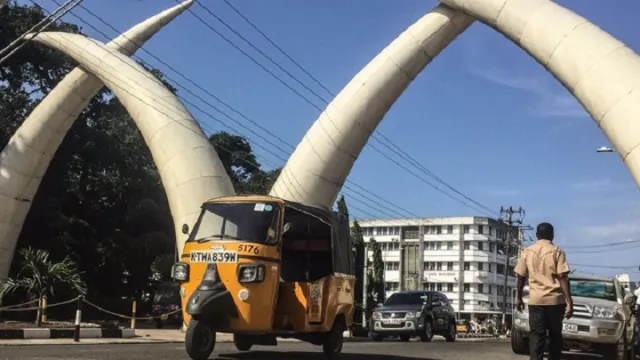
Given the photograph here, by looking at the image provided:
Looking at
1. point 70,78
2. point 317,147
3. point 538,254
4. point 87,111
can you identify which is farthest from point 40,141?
point 538,254

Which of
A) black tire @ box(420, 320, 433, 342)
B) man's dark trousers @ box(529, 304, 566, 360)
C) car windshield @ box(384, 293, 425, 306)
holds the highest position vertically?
car windshield @ box(384, 293, 425, 306)

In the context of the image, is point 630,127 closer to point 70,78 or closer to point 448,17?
point 448,17

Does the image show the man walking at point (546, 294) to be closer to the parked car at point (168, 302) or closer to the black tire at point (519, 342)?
the black tire at point (519, 342)

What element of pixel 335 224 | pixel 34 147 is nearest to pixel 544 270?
pixel 335 224

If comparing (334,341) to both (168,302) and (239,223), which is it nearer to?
(239,223)

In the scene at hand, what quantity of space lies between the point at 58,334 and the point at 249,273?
8.62 m

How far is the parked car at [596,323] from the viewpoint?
45.5ft

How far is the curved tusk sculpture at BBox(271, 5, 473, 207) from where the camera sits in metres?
26.7

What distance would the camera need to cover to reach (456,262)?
107 m

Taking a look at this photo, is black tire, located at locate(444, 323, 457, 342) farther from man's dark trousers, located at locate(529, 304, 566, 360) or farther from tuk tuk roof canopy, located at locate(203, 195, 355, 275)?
man's dark trousers, located at locate(529, 304, 566, 360)

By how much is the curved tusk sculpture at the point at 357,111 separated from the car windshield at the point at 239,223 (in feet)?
50.6

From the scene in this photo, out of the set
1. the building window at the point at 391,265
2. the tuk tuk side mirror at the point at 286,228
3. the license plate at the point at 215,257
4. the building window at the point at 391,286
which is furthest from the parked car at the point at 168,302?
the building window at the point at 391,265

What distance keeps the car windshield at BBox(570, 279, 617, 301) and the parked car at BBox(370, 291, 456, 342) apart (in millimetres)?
8439

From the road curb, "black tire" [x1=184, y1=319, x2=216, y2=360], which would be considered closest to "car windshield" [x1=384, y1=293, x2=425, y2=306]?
the road curb
